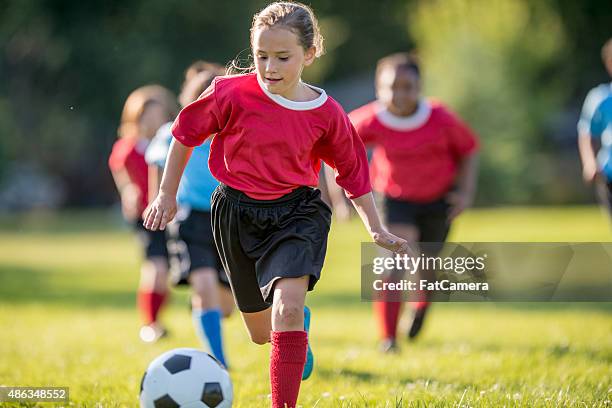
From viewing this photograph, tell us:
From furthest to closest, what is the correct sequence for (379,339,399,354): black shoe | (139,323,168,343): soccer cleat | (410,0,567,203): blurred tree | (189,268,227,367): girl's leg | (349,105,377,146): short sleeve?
(410,0,567,203): blurred tree < (139,323,168,343): soccer cleat < (349,105,377,146): short sleeve < (379,339,399,354): black shoe < (189,268,227,367): girl's leg

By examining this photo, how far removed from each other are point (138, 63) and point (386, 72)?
27.8 meters

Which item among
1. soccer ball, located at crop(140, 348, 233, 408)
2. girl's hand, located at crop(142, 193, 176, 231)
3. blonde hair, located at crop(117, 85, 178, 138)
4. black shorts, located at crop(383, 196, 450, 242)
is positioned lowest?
soccer ball, located at crop(140, 348, 233, 408)

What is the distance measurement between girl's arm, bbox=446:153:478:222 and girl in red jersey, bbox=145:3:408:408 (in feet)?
9.08

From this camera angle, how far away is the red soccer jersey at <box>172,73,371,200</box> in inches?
151

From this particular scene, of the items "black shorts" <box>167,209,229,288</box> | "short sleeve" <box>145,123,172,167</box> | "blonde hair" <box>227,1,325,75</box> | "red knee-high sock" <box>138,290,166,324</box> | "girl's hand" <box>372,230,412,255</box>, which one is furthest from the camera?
"red knee-high sock" <box>138,290,166,324</box>

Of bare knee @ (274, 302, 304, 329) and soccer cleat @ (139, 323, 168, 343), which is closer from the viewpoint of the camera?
bare knee @ (274, 302, 304, 329)

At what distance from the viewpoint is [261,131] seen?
3.84m

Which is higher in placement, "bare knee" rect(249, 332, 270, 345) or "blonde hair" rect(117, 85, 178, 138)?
"blonde hair" rect(117, 85, 178, 138)

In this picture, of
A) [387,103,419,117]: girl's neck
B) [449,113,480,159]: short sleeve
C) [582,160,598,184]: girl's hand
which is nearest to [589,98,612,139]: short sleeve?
[582,160,598,184]: girl's hand

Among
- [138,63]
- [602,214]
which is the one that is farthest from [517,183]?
[138,63]

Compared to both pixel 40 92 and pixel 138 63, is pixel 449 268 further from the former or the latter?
pixel 40 92

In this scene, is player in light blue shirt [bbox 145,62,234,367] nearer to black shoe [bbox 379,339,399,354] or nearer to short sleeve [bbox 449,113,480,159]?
black shoe [bbox 379,339,399,354]

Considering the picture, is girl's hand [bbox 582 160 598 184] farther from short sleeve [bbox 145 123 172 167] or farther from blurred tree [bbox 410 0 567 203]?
blurred tree [bbox 410 0 567 203]

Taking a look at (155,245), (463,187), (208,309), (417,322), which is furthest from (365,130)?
(155,245)
